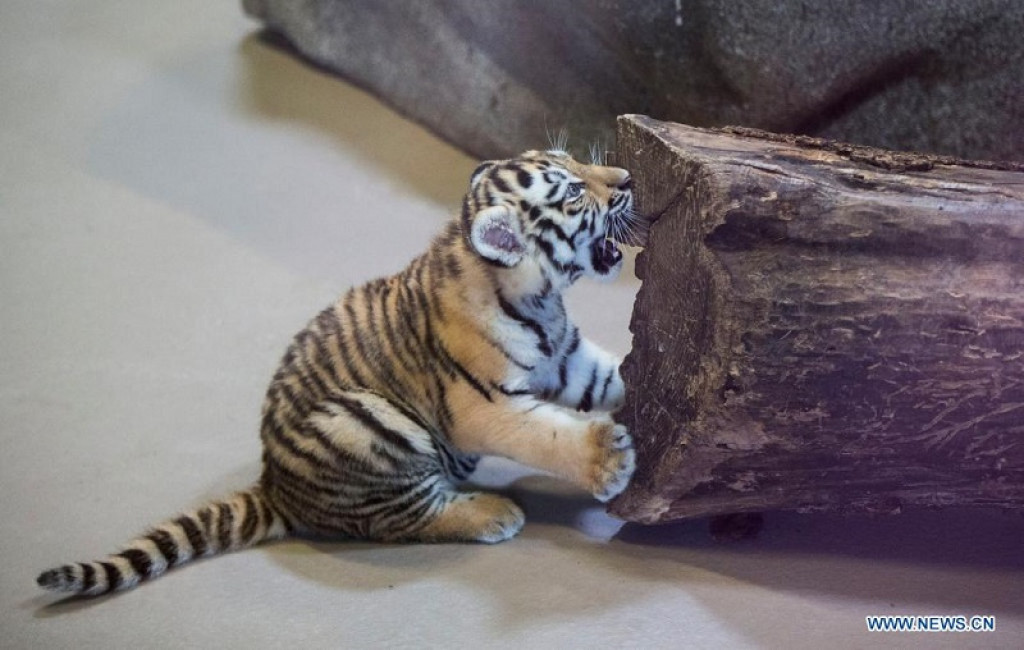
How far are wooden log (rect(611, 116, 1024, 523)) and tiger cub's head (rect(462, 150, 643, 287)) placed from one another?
0.68 feet

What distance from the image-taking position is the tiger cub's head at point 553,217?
8.24 ft

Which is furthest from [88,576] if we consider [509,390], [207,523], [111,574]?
[509,390]

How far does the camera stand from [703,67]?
4.12 m

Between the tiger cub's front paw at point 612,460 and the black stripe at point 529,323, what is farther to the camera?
the black stripe at point 529,323

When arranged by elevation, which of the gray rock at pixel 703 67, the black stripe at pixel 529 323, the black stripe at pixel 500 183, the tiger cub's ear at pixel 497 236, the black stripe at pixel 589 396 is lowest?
the black stripe at pixel 589 396

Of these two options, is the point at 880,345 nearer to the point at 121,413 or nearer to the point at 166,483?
the point at 166,483

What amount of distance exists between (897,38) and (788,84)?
0.43 metres

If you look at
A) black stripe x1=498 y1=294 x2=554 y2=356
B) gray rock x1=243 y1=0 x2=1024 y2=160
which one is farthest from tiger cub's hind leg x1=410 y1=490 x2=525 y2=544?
gray rock x1=243 y1=0 x2=1024 y2=160

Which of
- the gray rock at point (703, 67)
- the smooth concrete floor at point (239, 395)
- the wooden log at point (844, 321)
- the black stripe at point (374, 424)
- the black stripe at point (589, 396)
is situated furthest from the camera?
the gray rock at point (703, 67)

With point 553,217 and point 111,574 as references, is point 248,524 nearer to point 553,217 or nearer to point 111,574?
point 111,574

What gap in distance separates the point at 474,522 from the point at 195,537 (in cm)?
76

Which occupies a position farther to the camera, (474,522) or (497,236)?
(474,522)

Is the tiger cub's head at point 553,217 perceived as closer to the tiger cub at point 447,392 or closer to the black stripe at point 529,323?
the tiger cub at point 447,392

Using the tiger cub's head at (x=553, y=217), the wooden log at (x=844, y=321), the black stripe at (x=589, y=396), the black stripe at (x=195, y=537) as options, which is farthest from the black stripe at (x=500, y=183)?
the black stripe at (x=195, y=537)
